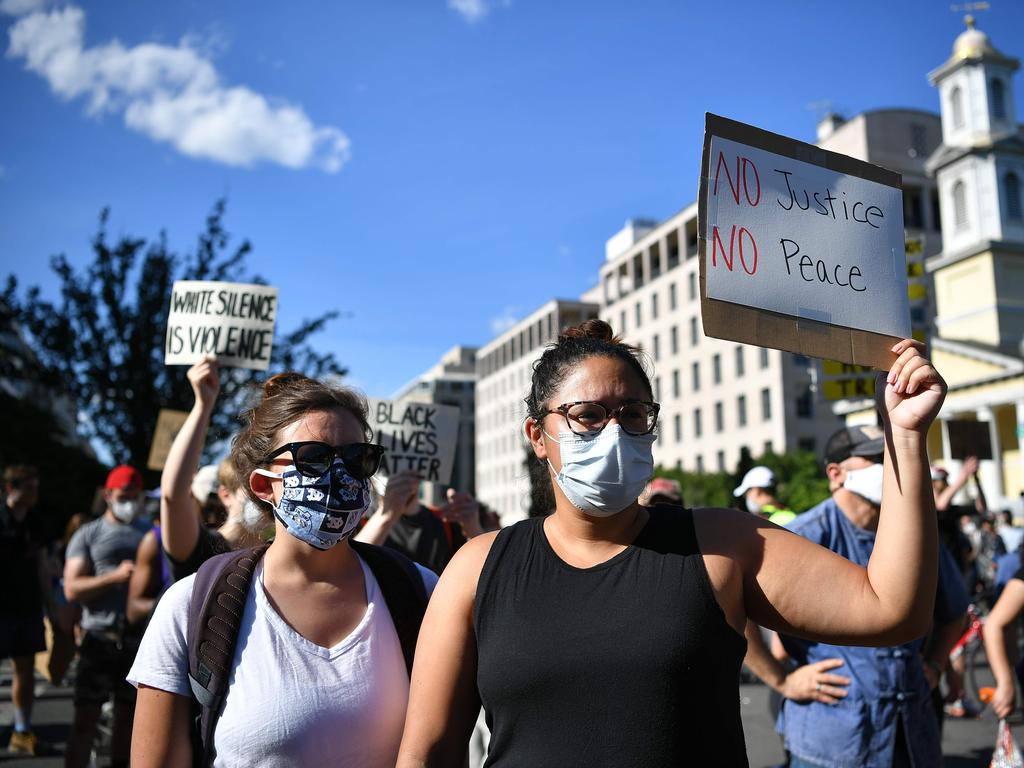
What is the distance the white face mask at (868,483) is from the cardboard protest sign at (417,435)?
7.42 feet

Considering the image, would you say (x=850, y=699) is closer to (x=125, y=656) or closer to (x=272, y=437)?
(x=272, y=437)

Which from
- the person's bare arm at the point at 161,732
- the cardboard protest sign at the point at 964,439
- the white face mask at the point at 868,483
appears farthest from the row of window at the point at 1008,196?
the person's bare arm at the point at 161,732

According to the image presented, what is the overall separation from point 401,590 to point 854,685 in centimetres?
207

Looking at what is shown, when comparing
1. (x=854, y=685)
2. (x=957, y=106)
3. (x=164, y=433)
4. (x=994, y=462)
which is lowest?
(x=854, y=685)

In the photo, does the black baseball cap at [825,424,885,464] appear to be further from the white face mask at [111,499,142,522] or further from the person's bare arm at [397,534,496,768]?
the white face mask at [111,499,142,522]

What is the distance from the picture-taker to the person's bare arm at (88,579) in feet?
20.2

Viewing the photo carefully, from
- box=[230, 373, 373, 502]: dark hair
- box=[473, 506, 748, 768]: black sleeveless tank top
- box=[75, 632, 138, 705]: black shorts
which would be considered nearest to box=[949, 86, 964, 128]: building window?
box=[75, 632, 138, 705]: black shorts

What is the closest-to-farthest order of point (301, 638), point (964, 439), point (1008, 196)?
point (301, 638), point (964, 439), point (1008, 196)

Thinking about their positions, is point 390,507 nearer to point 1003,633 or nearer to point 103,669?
point 103,669

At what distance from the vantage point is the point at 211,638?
8.18 ft

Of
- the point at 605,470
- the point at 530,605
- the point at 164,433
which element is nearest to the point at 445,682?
the point at 530,605

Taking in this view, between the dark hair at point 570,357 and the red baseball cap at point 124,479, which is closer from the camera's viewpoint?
the dark hair at point 570,357

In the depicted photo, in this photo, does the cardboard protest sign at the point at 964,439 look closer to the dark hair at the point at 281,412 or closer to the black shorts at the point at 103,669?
the black shorts at the point at 103,669

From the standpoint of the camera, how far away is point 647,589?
215 cm
